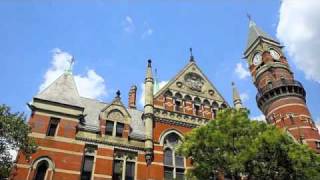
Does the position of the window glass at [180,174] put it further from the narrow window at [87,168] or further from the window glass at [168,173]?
the narrow window at [87,168]

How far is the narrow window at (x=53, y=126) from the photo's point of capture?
868 inches

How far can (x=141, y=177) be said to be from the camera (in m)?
22.3

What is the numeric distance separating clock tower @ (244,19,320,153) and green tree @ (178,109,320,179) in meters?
15.7

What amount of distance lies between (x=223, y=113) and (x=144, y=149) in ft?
25.9

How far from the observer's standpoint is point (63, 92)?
80.9ft

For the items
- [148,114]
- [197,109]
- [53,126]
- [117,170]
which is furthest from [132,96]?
[117,170]

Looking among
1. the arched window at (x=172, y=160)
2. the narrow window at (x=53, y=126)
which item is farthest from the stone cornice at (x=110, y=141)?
the arched window at (x=172, y=160)

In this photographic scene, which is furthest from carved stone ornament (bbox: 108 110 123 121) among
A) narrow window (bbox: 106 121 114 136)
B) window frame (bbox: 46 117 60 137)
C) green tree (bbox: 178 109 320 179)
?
green tree (bbox: 178 109 320 179)

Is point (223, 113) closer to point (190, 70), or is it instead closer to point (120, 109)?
point (120, 109)

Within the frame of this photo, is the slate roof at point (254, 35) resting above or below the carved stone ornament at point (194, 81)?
above

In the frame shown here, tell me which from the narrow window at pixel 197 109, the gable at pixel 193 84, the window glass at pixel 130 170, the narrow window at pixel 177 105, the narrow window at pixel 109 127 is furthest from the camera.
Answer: the gable at pixel 193 84

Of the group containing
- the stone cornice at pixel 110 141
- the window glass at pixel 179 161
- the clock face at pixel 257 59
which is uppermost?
the clock face at pixel 257 59

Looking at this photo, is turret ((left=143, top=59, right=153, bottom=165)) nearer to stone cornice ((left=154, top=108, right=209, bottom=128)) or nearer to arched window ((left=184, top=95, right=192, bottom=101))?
stone cornice ((left=154, top=108, right=209, bottom=128))

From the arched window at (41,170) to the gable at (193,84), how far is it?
1118cm
